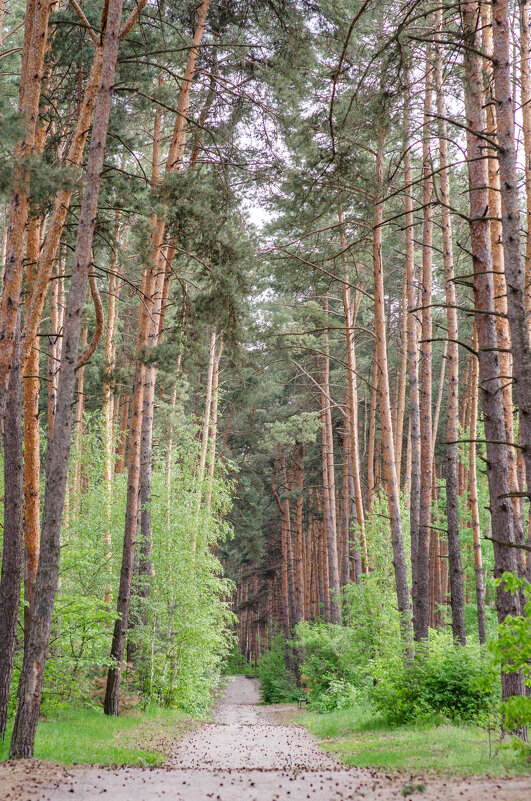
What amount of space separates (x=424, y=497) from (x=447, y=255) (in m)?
4.80

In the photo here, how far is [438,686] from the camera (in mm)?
9344

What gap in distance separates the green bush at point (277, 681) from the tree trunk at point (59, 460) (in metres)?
15.8

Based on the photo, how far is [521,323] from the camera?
18.8 ft

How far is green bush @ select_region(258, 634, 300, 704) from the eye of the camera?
2295 centimetres

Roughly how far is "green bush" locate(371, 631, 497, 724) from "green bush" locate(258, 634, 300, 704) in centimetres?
1209

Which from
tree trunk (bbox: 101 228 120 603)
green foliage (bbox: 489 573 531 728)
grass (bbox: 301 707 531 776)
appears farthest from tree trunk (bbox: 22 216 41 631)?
green foliage (bbox: 489 573 531 728)

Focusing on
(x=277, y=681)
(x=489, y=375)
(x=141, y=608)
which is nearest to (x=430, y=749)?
(x=489, y=375)

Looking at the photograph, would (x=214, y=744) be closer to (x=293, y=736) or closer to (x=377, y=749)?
(x=293, y=736)

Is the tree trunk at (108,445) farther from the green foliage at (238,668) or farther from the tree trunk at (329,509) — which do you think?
the green foliage at (238,668)

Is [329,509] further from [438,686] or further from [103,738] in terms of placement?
[103,738]

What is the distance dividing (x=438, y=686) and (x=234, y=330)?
6.72 m

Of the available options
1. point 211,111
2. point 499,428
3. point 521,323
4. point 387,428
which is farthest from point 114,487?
point 521,323

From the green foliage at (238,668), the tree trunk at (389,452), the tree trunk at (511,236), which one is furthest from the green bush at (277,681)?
the tree trunk at (511,236)

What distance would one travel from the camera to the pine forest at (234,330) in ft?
22.9
